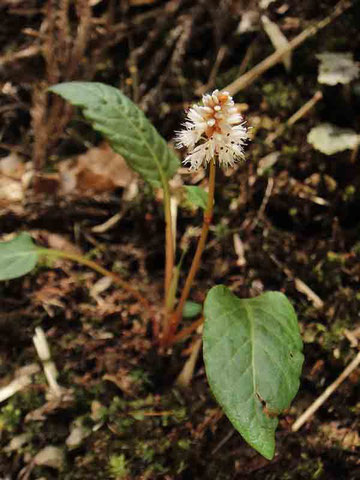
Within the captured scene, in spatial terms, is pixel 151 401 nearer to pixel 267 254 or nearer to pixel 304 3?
pixel 267 254

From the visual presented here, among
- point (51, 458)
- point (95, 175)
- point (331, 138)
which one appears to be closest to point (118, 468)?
point (51, 458)

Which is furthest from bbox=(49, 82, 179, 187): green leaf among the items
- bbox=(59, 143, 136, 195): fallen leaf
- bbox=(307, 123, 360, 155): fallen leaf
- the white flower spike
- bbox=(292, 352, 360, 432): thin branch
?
bbox=(292, 352, 360, 432): thin branch

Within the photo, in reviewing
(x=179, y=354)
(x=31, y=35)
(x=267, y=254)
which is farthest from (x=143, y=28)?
(x=179, y=354)

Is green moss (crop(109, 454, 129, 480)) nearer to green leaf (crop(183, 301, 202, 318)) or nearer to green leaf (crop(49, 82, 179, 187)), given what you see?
green leaf (crop(183, 301, 202, 318))

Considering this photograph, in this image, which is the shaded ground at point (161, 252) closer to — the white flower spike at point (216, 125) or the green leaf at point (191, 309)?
the green leaf at point (191, 309)

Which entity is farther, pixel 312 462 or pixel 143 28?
pixel 143 28

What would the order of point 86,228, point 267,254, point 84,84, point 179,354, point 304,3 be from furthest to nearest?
point 304,3 → point 86,228 → point 267,254 → point 179,354 → point 84,84

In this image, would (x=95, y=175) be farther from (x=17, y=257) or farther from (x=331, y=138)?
(x=331, y=138)
